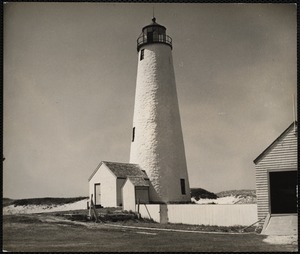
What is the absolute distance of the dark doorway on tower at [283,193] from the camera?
19425mm

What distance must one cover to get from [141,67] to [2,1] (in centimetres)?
1467

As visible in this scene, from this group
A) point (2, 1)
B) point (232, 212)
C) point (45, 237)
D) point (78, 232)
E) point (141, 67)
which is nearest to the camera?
point (2, 1)

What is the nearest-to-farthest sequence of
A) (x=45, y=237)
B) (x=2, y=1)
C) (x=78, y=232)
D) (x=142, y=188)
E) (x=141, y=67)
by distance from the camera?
(x=2, y=1), (x=45, y=237), (x=78, y=232), (x=142, y=188), (x=141, y=67)

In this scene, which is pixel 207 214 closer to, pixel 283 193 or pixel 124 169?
pixel 283 193

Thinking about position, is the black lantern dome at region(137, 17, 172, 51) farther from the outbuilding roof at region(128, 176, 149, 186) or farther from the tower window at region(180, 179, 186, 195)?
the tower window at region(180, 179, 186, 195)

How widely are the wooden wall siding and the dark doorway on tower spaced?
176 cm

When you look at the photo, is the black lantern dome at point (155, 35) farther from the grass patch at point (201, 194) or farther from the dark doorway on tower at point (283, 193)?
the grass patch at point (201, 194)

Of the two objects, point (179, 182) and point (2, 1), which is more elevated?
point (2, 1)

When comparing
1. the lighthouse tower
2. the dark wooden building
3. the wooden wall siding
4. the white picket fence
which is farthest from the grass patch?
the wooden wall siding

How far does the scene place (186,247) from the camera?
43.5 feet

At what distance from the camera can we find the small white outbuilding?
2488 cm

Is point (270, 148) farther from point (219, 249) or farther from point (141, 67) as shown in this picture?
point (141, 67)

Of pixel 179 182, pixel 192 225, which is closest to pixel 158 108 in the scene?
pixel 179 182

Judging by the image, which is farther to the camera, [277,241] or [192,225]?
[192,225]
